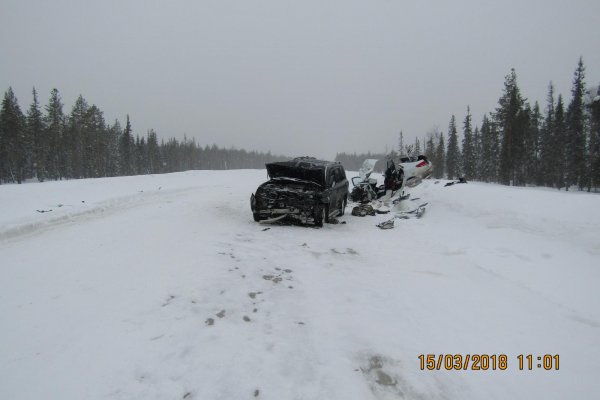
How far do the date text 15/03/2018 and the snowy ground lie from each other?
6 cm

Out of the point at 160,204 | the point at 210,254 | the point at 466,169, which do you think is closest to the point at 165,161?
the point at 466,169

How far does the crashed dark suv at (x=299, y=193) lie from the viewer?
9.47 m

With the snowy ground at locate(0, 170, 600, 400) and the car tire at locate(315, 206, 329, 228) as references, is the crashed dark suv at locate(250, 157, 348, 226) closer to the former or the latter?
the car tire at locate(315, 206, 329, 228)

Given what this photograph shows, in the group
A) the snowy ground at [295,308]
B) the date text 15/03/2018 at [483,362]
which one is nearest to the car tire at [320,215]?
the snowy ground at [295,308]

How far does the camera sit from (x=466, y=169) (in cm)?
5741

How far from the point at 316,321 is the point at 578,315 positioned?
3.59 m

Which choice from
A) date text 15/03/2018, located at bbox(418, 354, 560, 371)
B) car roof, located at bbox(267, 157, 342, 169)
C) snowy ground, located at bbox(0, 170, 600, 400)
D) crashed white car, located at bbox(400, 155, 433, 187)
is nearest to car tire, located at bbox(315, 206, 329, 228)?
snowy ground, located at bbox(0, 170, 600, 400)

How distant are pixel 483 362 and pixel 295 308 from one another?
2.14 metres

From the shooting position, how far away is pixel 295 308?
4.25 meters

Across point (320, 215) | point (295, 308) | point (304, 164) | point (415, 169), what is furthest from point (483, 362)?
point (415, 169)

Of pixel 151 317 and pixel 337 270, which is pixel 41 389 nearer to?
pixel 151 317

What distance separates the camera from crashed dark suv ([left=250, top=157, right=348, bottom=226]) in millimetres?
9469

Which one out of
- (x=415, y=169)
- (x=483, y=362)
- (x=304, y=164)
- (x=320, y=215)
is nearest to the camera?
(x=483, y=362)

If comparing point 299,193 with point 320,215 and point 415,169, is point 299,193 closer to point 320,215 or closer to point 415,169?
point 320,215
